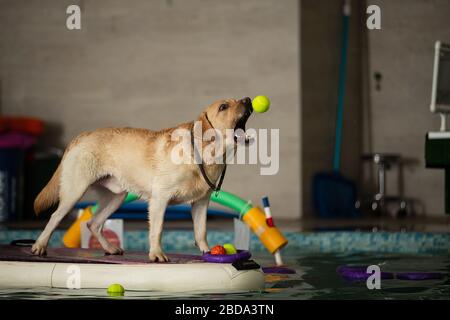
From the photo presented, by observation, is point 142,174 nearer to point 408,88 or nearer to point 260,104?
point 260,104

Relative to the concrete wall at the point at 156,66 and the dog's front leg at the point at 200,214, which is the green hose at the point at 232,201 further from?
the concrete wall at the point at 156,66

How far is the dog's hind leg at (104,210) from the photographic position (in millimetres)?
4098

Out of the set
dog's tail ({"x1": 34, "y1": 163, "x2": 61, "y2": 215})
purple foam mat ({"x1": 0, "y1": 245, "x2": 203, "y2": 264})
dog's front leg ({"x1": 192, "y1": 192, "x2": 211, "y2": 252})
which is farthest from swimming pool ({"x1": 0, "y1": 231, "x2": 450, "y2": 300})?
dog's tail ({"x1": 34, "y1": 163, "x2": 61, "y2": 215})

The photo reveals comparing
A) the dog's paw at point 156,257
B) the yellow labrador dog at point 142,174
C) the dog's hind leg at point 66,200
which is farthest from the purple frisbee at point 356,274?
the dog's hind leg at point 66,200

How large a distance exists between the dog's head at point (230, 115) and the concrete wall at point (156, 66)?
14.5ft

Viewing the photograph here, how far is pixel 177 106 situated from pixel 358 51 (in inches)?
94.5

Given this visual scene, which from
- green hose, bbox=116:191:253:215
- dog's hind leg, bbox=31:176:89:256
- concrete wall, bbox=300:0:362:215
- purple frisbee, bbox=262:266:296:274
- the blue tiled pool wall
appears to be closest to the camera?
dog's hind leg, bbox=31:176:89:256

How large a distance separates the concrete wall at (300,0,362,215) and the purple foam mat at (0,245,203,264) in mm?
4372

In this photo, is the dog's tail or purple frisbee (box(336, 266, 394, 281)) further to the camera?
purple frisbee (box(336, 266, 394, 281))

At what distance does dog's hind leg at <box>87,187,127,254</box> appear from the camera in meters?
4.10

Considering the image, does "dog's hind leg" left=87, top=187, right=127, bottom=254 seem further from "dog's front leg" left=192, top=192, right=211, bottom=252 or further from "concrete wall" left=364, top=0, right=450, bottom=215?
"concrete wall" left=364, top=0, right=450, bottom=215
